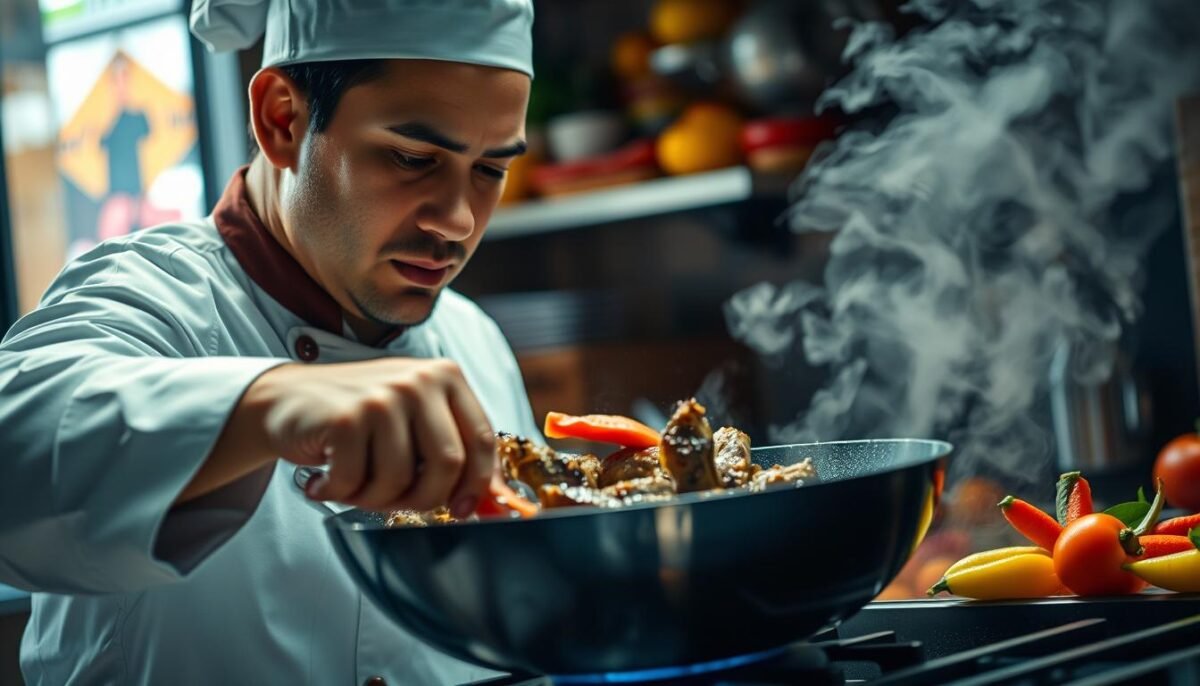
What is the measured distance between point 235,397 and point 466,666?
73cm

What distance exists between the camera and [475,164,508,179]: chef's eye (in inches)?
52.4

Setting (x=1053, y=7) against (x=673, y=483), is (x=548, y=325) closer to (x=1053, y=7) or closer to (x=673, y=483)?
(x=1053, y=7)

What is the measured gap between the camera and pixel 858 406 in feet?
7.55

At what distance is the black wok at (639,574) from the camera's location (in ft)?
2.34

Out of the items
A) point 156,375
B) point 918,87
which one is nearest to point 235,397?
point 156,375

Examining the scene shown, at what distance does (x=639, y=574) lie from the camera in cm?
72

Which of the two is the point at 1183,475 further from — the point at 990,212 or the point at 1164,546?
the point at 990,212

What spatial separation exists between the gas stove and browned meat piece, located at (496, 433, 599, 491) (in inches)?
5.0

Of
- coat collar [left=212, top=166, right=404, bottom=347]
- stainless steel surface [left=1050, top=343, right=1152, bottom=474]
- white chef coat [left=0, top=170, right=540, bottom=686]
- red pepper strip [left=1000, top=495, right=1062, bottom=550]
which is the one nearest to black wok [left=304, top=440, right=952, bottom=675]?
white chef coat [left=0, top=170, right=540, bottom=686]

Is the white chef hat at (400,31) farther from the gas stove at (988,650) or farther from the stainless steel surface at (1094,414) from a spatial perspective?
the stainless steel surface at (1094,414)

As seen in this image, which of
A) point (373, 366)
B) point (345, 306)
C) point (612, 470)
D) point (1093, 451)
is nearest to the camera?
point (373, 366)

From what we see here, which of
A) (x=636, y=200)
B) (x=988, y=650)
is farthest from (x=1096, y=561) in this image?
(x=636, y=200)

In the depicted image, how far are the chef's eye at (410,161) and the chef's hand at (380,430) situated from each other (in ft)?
1.72

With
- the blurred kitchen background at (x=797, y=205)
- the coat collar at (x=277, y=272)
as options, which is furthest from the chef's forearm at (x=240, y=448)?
the blurred kitchen background at (x=797, y=205)
